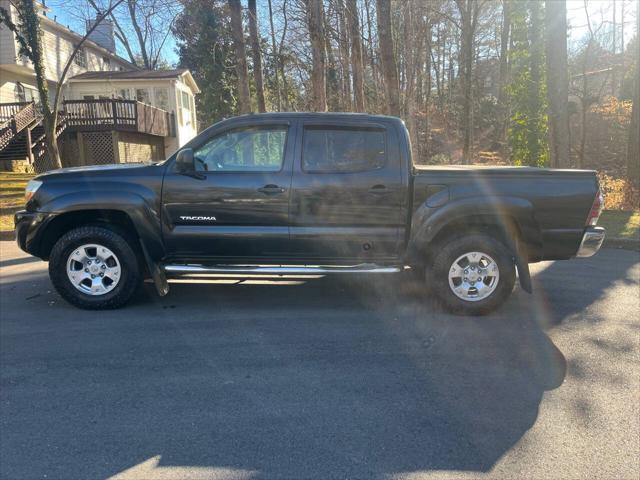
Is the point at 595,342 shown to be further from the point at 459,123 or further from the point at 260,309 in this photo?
the point at 459,123

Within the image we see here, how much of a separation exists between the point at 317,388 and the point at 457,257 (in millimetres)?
2231

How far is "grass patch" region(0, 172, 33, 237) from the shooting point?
11.0 meters

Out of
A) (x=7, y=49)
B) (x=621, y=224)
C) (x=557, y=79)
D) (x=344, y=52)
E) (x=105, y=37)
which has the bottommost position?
(x=621, y=224)

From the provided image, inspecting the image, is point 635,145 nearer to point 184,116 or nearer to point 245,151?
point 245,151

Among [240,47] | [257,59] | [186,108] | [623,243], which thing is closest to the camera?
[623,243]

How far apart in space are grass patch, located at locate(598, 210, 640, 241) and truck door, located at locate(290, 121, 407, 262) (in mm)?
5954

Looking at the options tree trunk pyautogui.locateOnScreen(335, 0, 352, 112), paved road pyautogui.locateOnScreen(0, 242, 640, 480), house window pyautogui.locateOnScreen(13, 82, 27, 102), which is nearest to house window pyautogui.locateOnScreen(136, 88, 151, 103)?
house window pyautogui.locateOnScreen(13, 82, 27, 102)

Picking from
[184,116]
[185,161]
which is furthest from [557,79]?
[184,116]

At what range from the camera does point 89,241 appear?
5.16 metres

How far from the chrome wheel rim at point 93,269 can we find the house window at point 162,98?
1050 inches

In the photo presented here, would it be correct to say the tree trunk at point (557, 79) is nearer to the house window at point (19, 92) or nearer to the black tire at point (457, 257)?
the black tire at point (457, 257)

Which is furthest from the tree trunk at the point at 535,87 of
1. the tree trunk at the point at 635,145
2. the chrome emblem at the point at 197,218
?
the chrome emblem at the point at 197,218

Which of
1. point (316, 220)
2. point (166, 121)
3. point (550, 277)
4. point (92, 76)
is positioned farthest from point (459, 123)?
point (316, 220)

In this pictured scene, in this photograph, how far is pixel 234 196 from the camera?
16.6ft
